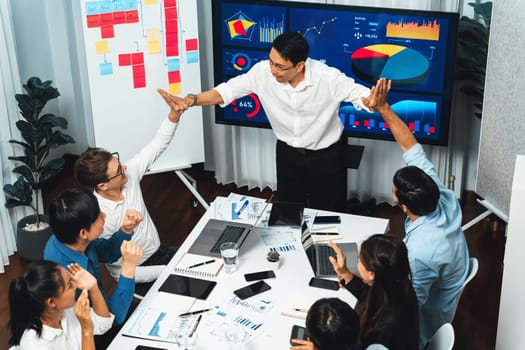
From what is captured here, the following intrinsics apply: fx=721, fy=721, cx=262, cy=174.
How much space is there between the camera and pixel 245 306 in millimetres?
3008

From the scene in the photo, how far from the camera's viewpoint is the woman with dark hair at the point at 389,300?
8.53ft

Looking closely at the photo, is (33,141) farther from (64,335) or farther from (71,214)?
(64,335)

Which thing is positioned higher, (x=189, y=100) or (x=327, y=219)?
(x=189, y=100)

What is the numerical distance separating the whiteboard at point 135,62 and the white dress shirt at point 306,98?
842 mm

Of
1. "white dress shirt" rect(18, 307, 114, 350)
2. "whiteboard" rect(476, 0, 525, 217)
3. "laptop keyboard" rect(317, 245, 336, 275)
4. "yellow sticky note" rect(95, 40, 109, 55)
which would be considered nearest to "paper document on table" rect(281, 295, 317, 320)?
"laptop keyboard" rect(317, 245, 336, 275)

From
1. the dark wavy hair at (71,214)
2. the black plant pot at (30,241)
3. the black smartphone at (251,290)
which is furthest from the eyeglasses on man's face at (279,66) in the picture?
the black plant pot at (30,241)

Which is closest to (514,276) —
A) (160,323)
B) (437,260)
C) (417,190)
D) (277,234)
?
(437,260)

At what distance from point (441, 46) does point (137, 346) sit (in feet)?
9.10

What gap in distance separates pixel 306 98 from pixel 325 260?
3.49 ft

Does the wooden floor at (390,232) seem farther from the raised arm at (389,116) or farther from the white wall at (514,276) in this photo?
the raised arm at (389,116)

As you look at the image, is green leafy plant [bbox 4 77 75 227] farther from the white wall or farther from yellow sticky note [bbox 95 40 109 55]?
the white wall

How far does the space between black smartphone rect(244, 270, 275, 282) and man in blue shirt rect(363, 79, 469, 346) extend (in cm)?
62

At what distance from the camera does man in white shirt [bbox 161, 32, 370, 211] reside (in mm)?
3818

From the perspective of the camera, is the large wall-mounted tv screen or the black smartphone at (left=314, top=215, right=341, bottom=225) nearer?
the black smartphone at (left=314, top=215, right=341, bottom=225)
